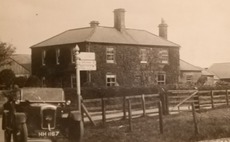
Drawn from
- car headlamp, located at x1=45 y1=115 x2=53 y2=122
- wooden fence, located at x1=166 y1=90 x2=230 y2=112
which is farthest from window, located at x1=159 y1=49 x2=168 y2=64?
car headlamp, located at x1=45 y1=115 x2=53 y2=122

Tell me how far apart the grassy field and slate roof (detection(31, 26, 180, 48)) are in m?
11.5

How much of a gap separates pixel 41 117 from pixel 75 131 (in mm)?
890

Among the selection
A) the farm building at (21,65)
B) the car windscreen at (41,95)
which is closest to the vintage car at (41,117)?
the car windscreen at (41,95)

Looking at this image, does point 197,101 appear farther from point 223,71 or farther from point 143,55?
point 223,71

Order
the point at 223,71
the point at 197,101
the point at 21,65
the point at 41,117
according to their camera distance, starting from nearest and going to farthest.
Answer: the point at 41,117 → the point at 197,101 → the point at 21,65 → the point at 223,71

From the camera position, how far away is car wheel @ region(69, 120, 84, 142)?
900 centimetres

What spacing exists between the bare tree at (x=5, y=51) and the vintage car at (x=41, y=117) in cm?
131

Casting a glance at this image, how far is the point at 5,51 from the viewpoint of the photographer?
10875 mm

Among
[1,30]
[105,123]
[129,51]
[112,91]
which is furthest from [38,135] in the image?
[129,51]

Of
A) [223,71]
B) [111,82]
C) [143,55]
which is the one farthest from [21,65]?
[223,71]

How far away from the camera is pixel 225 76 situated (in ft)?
142

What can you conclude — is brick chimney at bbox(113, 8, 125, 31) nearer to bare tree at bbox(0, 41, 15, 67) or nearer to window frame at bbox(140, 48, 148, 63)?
window frame at bbox(140, 48, 148, 63)

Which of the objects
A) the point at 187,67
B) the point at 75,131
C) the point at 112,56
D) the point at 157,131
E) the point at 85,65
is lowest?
the point at 157,131

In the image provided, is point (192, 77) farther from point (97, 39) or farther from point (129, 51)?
point (97, 39)
